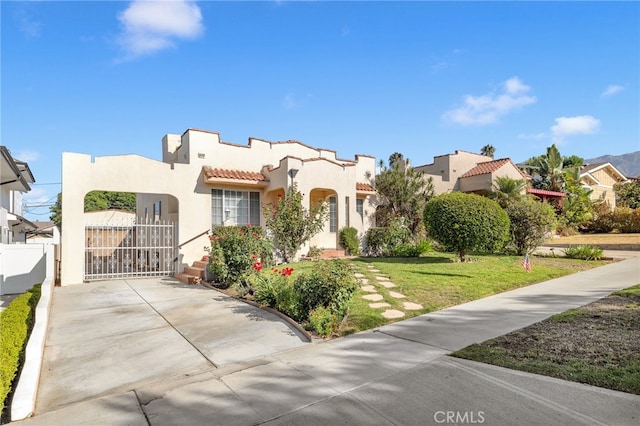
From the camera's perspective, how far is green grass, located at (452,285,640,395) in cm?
386

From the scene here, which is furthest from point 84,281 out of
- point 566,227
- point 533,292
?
point 566,227

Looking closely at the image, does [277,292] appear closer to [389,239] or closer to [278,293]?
[278,293]

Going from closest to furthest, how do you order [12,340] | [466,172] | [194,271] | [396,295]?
[12,340] < [396,295] < [194,271] < [466,172]

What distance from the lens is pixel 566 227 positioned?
2617 centimetres

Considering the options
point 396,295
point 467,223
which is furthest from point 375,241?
point 396,295

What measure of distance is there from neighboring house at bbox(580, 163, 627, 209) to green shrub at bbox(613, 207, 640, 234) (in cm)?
859

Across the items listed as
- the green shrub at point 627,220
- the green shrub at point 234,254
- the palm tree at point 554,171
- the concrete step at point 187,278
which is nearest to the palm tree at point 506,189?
the green shrub at point 627,220

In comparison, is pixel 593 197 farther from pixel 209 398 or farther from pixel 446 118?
pixel 209 398

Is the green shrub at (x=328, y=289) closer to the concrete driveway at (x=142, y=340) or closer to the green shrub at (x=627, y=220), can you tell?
the concrete driveway at (x=142, y=340)

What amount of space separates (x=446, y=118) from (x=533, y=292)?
26.2ft

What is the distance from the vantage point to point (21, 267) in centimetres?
1182

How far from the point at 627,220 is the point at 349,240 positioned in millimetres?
23653

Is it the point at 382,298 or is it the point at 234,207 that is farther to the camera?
the point at 234,207

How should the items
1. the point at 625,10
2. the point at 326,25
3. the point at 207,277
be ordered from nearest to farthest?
the point at 625,10
the point at 326,25
the point at 207,277
